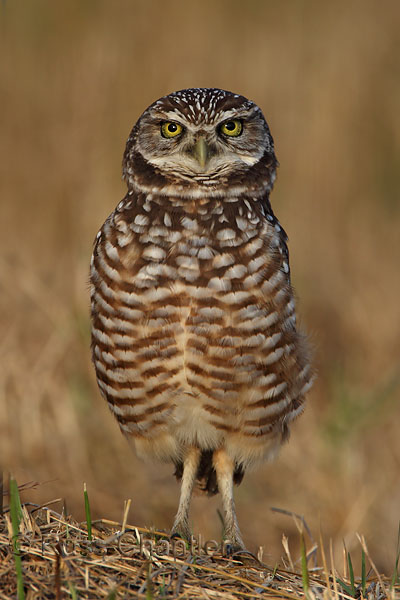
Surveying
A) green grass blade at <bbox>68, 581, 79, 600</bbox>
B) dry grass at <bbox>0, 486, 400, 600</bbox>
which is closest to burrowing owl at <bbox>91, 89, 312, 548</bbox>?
dry grass at <bbox>0, 486, 400, 600</bbox>

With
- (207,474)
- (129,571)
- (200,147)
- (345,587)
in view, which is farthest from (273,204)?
(129,571)

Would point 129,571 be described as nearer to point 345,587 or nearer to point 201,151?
point 345,587

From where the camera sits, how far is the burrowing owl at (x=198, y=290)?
10.1ft

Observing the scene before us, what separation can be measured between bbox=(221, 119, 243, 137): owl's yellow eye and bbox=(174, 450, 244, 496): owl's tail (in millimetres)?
1346

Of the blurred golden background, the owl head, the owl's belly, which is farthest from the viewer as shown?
the blurred golden background

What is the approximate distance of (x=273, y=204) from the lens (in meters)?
6.71

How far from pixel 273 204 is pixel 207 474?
10.7 feet

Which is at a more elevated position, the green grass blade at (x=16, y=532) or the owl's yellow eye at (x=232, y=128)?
the owl's yellow eye at (x=232, y=128)

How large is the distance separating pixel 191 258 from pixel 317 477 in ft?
8.77

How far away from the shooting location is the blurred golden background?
523 cm

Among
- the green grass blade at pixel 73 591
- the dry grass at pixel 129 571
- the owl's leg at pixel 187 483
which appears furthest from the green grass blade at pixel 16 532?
the owl's leg at pixel 187 483

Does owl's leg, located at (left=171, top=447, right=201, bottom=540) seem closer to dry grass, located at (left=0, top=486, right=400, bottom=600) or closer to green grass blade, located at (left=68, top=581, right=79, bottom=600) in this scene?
dry grass, located at (left=0, top=486, right=400, bottom=600)

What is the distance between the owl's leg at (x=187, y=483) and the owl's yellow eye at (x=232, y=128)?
131 centimetres

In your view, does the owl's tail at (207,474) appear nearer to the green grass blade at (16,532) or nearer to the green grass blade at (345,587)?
the green grass blade at (345,587)
